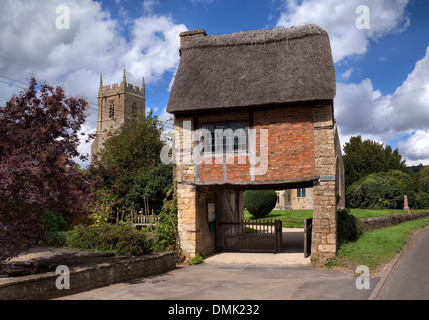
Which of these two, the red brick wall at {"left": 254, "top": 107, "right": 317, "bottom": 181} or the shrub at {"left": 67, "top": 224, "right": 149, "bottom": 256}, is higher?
the red brick wall at {"left": 254, "top": 107, "right": 317, "bottom": 181}

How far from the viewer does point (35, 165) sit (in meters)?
7.28

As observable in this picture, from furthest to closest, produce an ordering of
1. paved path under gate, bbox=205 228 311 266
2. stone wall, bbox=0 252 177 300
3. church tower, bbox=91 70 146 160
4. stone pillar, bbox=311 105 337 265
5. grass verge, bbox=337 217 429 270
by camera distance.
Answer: church tower, bbox=91 70 146 160
paved path under gate, bbox=205 228 311 266
stone pillar, bbox=311 105 337 265
grass verge, bbox=337 217 429 270
stone wall, bbox=0 252 177 300

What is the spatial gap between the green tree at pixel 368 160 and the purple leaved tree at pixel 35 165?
125 feet

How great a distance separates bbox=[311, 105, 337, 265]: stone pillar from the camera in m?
11.4

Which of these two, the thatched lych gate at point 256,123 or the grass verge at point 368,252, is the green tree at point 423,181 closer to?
the grass verge at point 368,252

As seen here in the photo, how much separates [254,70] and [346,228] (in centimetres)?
647

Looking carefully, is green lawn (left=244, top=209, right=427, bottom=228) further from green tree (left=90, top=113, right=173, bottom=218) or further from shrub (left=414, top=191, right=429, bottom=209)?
green tree (left=90, top=113, right=173, bottom=218)

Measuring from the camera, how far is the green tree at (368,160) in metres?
41.1

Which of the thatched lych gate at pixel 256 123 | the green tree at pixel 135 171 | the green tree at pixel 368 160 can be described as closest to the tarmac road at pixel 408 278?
the thatched lych gate at pixel 256 123

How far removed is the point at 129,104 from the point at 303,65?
63.0 metres

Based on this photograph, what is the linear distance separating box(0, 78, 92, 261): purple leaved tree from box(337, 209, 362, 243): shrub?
8.85 m

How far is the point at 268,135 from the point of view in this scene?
1235 cm

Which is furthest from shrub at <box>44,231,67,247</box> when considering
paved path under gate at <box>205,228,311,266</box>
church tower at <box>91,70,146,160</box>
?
church tower at <box>91,70,146,160</box>

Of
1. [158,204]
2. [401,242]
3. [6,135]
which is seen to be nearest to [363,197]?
[401,242]
